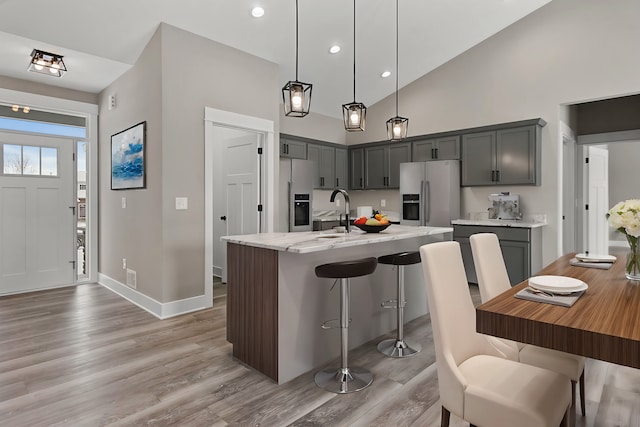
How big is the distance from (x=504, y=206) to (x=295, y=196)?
9.84ft

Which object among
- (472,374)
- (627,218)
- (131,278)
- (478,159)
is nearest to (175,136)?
(131,278)

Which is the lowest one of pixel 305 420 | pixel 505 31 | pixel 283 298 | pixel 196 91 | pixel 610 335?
pixel 305 420

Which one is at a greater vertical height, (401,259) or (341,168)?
(341,168)

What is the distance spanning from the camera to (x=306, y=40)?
4469 mm

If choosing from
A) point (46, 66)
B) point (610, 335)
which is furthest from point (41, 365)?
point (610, 335)

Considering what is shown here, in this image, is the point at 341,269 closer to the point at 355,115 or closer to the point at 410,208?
the point at 355,115

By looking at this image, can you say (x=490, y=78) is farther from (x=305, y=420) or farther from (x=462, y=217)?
(x=305, y=420)

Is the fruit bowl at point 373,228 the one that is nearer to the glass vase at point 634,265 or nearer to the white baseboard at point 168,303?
the glass vase at point 634,265

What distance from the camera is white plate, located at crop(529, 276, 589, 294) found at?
1.46 meters

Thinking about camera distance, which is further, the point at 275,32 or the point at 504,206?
the point at 504,206

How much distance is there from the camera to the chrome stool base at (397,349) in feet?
9.28

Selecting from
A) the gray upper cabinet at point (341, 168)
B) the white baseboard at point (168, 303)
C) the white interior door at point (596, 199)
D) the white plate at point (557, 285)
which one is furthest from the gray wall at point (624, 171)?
the white baseboard at point (168, 303)

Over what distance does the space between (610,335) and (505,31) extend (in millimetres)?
5352

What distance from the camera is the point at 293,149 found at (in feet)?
18.8
